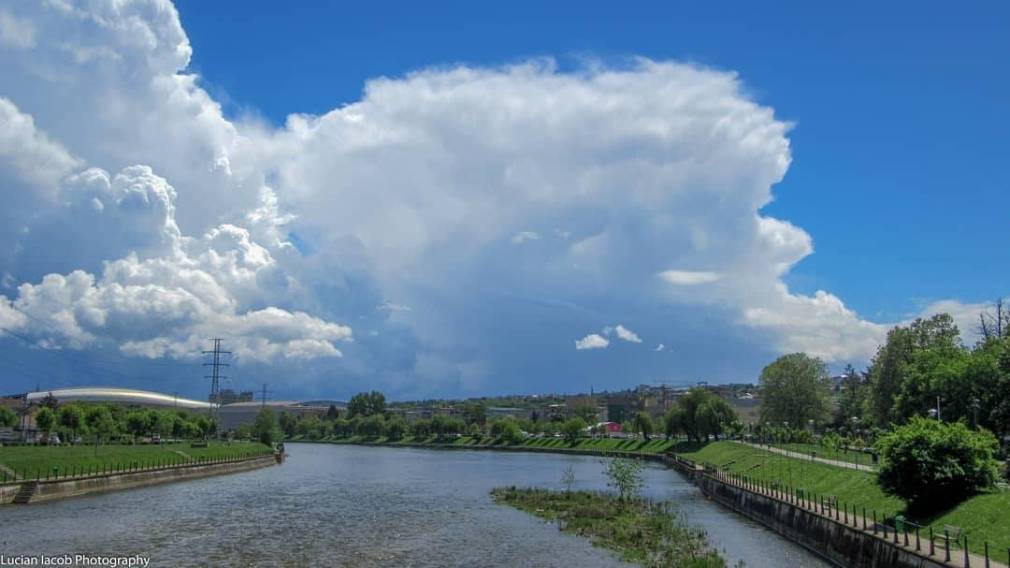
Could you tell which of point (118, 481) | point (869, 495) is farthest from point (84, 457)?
point (869, 495)

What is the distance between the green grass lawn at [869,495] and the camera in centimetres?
3572

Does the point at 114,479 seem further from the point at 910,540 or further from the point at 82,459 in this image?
the point at 910,540

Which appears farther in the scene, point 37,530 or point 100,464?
point 100,464

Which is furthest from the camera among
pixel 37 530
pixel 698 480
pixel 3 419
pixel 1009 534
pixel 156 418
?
pixel 156 418

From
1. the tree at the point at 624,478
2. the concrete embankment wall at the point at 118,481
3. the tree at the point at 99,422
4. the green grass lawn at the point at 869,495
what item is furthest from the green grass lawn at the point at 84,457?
the green grass lawn at the point at 869,495

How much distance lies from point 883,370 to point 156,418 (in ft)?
395

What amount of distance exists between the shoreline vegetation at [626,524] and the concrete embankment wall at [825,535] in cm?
569

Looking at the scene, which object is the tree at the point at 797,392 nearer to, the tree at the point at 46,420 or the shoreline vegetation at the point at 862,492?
the shoreline vegetation at the point at 862,492

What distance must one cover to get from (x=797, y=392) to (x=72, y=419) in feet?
368

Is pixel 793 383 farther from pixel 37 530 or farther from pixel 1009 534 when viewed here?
pixel 37 530

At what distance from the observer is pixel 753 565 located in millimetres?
43656

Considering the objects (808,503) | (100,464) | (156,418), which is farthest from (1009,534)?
(156,418)

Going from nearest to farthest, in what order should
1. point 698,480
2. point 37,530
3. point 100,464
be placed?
point 37,530, point 100,464, point 698,480

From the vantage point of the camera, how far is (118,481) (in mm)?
80688
